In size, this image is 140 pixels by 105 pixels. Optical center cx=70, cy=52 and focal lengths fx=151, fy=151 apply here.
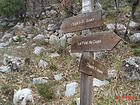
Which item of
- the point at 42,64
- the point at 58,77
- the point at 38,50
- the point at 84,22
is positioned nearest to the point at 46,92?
the point at 58,77

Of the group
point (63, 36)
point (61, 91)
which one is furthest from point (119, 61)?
point (63, 36)

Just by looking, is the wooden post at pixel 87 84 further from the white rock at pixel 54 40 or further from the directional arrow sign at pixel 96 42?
the white rock at pixel 54 40

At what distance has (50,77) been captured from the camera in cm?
580

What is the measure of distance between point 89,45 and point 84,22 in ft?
1.41

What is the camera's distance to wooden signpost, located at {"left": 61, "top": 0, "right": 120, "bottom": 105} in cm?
236

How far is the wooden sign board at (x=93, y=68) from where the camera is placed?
2.35m

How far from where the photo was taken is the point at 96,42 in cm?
243

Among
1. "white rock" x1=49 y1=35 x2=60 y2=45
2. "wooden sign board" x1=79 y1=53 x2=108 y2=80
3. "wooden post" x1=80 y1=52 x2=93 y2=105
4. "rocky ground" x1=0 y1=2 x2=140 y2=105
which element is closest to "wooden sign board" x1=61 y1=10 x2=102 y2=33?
"wooden sign board" x1=79 y1=53 x2=108 y2=80

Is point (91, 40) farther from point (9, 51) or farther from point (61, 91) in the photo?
point (9, 51)

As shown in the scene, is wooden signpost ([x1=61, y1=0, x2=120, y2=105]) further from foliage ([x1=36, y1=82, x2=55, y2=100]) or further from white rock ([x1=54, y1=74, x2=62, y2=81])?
white rock ([x1=54, y1=74, x2=62, y2=81])

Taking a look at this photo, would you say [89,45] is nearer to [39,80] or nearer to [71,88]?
[71,88]

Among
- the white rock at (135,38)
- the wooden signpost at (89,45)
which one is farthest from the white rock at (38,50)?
the wooden signpost at (89,45)

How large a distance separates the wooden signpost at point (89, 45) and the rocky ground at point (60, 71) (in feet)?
5.43

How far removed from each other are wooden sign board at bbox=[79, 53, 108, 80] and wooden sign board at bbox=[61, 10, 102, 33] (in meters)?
0.52
